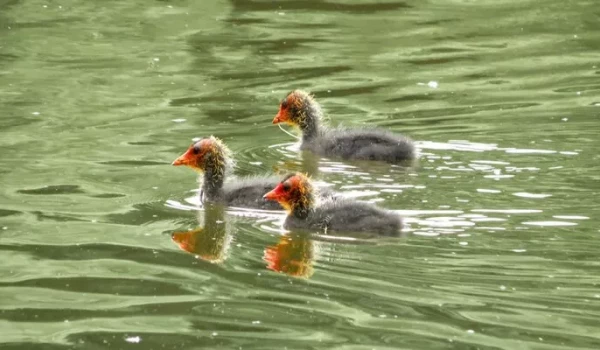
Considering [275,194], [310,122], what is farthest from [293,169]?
[275,194]

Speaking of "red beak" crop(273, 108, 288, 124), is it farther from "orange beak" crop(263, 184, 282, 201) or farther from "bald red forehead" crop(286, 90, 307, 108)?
"orange beak" crop(263, 184, 282, 201)

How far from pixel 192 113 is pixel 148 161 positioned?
6.01 ft

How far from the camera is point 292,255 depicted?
26.2ft

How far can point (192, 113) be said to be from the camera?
1216cm

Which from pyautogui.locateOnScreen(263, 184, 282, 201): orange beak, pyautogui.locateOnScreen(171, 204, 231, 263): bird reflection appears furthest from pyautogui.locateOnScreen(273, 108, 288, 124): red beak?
pyautogui.locateOnScreen(263, 184, 282, 201): orange beak

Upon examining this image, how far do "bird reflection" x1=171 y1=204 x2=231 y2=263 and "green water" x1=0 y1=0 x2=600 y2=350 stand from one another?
1.2 inches

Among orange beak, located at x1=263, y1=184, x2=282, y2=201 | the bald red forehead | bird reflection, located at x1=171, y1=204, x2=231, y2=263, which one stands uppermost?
orange beak, located at x1=263, y1=184, x2=282, y2=201

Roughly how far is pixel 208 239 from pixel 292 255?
0.62 m

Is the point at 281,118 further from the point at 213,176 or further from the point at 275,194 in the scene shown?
the point at 275,194

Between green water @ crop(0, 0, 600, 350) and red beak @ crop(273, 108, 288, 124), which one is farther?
red beak @ crop(273, 108, 288, 124)

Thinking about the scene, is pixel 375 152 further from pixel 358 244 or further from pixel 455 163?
pixel 358 244

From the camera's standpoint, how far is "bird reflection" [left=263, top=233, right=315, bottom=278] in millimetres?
7641

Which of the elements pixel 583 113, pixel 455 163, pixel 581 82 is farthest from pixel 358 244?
pixel 581 82

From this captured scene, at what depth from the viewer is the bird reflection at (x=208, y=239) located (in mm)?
8023
